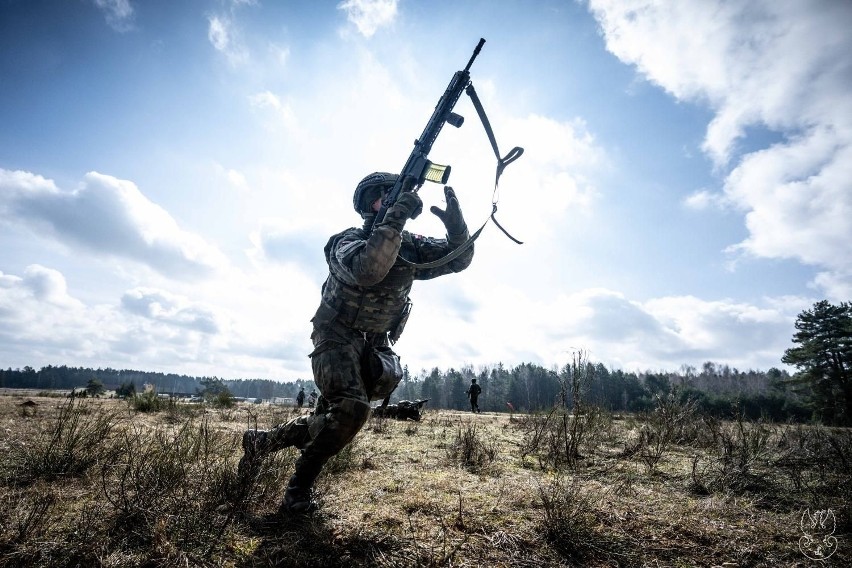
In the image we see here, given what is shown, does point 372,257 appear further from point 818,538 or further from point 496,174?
point 818,538

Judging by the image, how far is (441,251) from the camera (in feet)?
12.8

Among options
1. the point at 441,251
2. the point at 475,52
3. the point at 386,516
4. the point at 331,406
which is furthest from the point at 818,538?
the point at 475,52

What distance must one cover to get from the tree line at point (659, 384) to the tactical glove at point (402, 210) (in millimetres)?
2112

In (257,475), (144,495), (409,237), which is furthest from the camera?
(409,237)

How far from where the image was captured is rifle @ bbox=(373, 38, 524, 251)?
359cm

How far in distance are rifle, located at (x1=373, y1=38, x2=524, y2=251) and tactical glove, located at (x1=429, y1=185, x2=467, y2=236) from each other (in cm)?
21

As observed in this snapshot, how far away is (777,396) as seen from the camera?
1345 inches

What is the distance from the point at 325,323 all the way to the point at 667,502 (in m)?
2.82

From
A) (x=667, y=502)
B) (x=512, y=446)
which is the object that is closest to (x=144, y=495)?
(x=667, y=502)

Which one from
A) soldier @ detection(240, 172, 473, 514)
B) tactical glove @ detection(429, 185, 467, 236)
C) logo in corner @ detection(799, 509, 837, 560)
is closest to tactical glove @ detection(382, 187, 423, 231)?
soldier @ detection(240, 172, 473, 514)

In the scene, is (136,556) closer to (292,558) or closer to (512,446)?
(292,558)

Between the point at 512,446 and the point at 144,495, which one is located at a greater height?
the point at 144,495

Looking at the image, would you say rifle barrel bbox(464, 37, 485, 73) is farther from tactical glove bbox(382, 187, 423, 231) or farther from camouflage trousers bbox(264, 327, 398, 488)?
camouflage trousers bbox(264, 327, 398, 488)

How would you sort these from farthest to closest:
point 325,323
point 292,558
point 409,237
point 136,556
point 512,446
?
point 512,446 → point 409,237 → point 325,323 → point 292,558 → point 136,556
